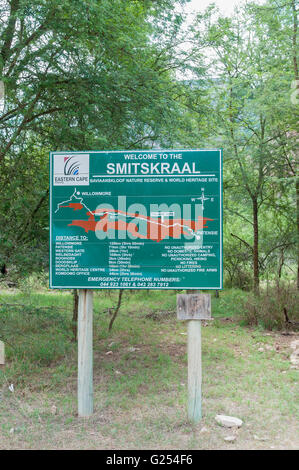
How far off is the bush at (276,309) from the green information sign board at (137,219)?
552 cm

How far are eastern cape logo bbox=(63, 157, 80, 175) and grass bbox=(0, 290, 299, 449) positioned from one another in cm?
243

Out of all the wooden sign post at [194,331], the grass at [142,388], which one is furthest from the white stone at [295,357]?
the wooden sign post at [194,331]

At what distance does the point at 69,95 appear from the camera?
7188 mm

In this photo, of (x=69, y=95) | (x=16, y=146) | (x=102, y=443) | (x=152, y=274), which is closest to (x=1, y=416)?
(x=102, y=443)

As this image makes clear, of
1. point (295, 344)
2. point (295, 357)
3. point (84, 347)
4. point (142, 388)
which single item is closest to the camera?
point (84, 347)

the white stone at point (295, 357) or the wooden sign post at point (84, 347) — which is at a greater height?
the wooden sign post at point (84, 347)

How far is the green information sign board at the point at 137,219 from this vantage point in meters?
4.98

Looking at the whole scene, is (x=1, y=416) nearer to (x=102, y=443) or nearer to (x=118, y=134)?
(x=102, y=443)

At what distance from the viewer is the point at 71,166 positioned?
5270 millimetres

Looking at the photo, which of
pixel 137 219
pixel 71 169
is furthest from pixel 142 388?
pixel 71 169

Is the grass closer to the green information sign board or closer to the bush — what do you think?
the bush

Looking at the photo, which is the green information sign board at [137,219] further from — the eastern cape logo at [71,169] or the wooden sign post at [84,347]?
the wooden sign post at [84,347]

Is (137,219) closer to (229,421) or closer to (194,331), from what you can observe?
(194,331)

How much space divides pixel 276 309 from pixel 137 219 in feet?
19.6
